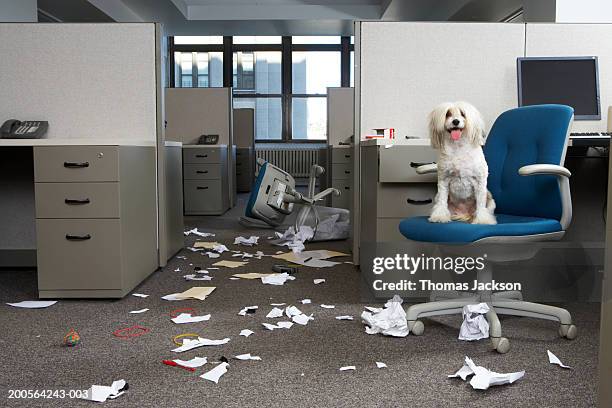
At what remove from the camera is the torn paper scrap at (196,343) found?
2.03m

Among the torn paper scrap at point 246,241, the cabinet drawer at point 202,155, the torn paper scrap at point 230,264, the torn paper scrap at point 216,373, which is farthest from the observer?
the cabinet drawer at point 202,155

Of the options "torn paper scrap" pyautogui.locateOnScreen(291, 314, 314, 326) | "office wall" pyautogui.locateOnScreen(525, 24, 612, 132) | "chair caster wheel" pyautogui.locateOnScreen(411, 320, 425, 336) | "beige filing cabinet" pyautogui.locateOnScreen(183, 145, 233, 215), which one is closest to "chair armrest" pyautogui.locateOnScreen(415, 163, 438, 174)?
"chair caster wheel" pyautogui.locateOnScreen(411, 320, 425, 336)

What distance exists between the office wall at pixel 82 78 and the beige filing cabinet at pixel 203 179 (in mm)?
2797

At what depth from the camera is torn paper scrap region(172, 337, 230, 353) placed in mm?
2027

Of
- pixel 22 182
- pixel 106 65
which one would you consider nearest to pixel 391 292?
pixel 106 65

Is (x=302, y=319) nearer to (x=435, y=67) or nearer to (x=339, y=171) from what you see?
(x=435, y=67)

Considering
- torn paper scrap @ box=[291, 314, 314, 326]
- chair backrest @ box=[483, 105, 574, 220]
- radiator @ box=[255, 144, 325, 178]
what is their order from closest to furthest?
1. chair backrest @ box=[483, 105, 574, 220]
2. torn paper scrap @ box=[291, 314, 314, 326]
3. radiator @ box=[255, 144, 325, 178]

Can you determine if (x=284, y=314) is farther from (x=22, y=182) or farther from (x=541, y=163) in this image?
(x=22, y=182)

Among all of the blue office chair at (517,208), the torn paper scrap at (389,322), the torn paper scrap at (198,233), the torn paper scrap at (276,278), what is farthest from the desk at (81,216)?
the torn paper scrap at (198,233)

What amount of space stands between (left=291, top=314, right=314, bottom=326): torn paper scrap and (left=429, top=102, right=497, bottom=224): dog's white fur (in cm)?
62

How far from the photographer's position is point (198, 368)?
1856mm

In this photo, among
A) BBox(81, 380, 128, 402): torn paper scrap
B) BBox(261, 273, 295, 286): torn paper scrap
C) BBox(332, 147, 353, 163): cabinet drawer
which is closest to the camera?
BBox(81, 380, 128, 402): torn paper scrap

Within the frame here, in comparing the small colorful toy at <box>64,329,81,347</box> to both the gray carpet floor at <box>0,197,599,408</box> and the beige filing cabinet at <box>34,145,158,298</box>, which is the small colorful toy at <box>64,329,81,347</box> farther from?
the beige filing cabinet at <box>34,145,158,298</box>

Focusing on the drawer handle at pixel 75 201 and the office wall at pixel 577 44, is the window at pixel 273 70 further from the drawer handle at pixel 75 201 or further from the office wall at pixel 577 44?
the drawer handle at pixel 75 201
